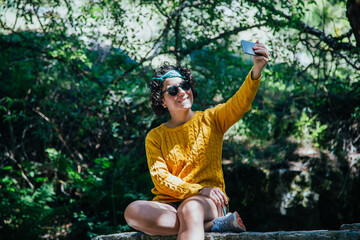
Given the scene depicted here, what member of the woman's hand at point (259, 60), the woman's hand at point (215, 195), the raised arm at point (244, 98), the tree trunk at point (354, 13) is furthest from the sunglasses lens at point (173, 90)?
the tree trunk at point (354, 13)

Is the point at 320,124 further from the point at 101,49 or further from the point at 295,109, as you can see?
the point at 101,49

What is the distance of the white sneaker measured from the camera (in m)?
2.37

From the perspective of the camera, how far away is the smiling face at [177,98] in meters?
2.79

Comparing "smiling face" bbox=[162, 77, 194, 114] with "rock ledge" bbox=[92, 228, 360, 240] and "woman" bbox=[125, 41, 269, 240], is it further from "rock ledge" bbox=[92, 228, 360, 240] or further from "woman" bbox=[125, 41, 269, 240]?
"rock ledge" bbox=[92, 228, 360, 240]

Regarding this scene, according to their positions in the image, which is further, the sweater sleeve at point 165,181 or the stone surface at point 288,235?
the sweater sleeve at point 165,181

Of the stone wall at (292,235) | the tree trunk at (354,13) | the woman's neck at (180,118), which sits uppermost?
the tree trunk at (354,13)

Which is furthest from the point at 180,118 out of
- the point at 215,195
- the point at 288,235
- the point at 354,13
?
the point at 354,13

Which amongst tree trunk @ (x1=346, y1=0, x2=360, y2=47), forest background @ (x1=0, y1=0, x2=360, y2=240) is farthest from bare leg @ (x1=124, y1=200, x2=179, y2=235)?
forest background @ (x1=0, y1=0, x2=360, y2=240)

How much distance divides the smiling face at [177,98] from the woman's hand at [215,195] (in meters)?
0.64

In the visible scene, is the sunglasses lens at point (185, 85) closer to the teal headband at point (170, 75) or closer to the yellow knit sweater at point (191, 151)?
the teal headband at point (170, 75)

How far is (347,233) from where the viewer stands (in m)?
2.04

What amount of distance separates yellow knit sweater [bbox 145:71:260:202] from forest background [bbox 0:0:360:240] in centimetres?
249

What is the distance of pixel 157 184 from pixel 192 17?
336cm

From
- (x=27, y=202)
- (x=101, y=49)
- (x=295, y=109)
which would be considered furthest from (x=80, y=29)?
(x=295, y=109)
